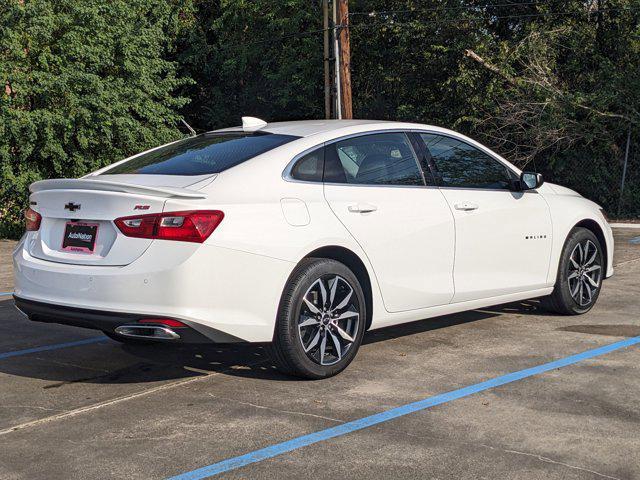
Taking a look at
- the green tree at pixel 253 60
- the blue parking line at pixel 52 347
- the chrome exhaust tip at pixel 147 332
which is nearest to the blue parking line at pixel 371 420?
the chrome exhaust tip at pixel 147 332

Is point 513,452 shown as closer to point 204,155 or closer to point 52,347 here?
point 204,155

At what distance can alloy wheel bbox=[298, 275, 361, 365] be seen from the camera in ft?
18.5

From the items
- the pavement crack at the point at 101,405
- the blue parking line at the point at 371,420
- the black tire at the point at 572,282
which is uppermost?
the black tire at the point at 572,282

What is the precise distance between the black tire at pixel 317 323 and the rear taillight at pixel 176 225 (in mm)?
661

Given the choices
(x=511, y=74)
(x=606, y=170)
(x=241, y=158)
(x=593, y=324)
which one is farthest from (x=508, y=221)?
(x=511, y=74)

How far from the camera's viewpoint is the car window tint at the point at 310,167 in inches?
229

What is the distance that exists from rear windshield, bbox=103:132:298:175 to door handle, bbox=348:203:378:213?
61 centimetres

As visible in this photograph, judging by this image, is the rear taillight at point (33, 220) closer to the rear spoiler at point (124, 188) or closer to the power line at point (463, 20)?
the rear spoiler at point (124, 188)

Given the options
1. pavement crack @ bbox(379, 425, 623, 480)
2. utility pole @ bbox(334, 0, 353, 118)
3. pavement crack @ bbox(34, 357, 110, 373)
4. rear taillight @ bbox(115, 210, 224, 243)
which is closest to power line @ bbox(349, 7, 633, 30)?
utility pole @ bbox(334, 0, 353, 118)

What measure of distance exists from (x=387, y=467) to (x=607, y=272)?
4.69 meters

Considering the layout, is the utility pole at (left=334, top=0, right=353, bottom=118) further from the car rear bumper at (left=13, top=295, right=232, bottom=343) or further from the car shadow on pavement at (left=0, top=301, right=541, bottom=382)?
the car rear bumper at (left=13, top=295, right=232, bottom=343)

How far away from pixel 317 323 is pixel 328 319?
3.7 inches

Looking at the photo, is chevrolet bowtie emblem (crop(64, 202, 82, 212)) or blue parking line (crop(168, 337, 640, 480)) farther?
chevrolet bowtie emblem (crop(64, 202, 82, 212))

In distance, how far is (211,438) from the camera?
181 inches
